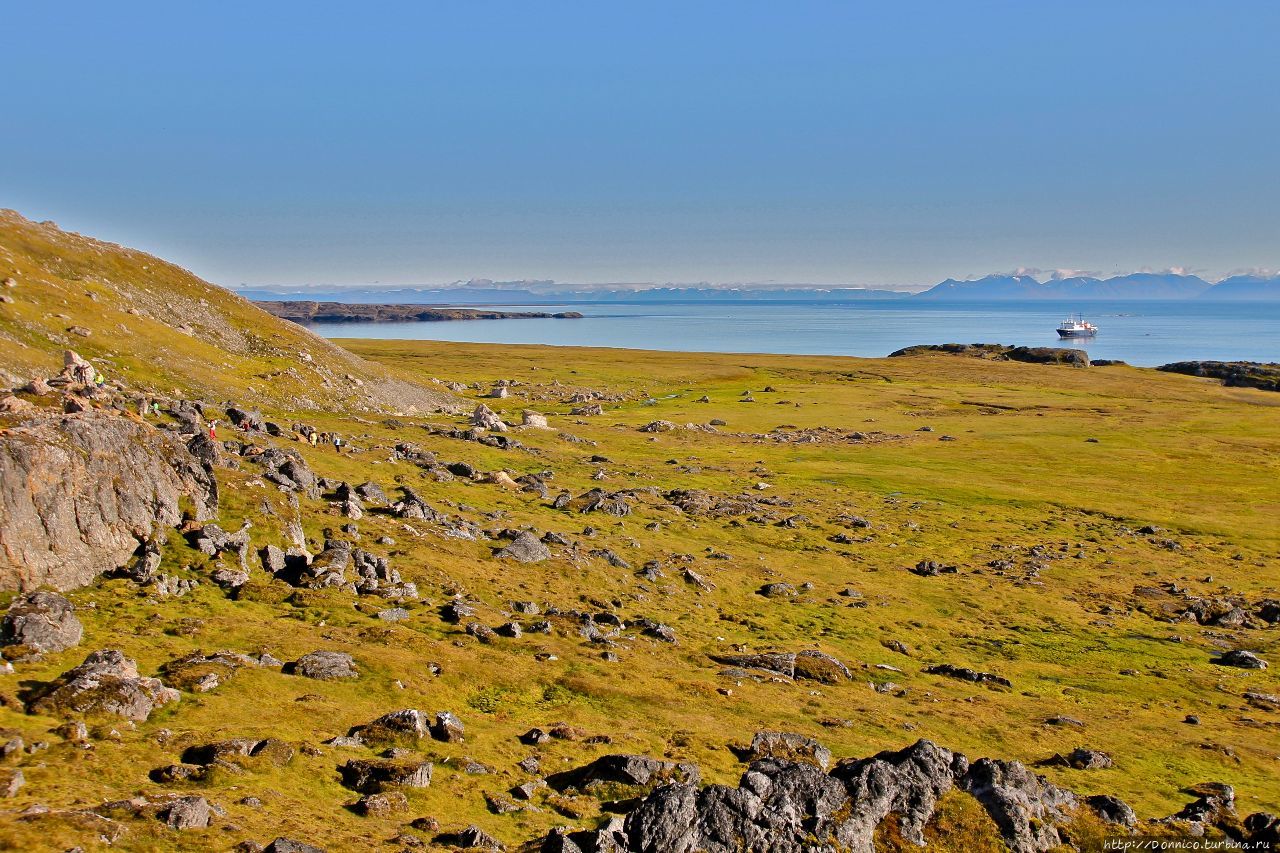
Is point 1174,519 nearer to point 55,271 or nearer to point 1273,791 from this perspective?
point 1273,791

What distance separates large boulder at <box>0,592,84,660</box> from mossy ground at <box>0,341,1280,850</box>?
0.77 meters

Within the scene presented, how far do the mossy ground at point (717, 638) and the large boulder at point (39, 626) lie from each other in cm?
77

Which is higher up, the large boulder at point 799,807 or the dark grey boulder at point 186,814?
the dark grey boulder at point 186,814

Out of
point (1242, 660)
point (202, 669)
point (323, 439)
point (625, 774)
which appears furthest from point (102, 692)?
point (1242, 660)

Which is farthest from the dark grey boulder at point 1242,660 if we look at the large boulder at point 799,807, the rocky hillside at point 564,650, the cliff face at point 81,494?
the cliff face at point 81,494

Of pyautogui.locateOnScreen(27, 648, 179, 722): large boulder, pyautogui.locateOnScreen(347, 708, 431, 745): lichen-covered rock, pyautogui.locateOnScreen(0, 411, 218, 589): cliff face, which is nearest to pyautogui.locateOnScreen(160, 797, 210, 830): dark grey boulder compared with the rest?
pyautogui.locateOnScreen(27, 648, 179, 722): large boulder

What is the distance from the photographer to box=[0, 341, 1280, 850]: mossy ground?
24.4 meters

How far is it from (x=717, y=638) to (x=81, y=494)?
102 feet

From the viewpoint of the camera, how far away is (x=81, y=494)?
107 ft

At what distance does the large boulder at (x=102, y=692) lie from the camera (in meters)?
24.0

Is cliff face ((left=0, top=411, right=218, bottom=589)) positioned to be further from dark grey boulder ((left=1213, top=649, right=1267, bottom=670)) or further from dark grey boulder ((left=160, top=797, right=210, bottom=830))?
dark grey boulder ((left=1213, top=649, right=1267, bottom=670))

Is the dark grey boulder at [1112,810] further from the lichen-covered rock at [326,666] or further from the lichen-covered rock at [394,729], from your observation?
the lichen-covered rock at [326,666]

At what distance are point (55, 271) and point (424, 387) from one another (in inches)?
1863

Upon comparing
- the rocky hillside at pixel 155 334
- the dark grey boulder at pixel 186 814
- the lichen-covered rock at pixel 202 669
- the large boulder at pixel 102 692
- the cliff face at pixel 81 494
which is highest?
the rocky hillside at pixel 155 334
